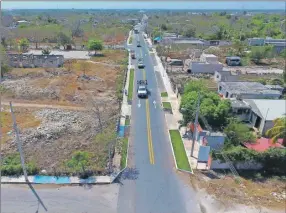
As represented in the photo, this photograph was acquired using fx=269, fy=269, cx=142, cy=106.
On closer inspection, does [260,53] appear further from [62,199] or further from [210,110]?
[62,199]

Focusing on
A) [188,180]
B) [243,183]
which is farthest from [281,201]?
[188,180]

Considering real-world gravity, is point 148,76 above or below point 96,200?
above

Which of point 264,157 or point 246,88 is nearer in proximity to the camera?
point 264,157

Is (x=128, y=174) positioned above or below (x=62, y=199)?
above

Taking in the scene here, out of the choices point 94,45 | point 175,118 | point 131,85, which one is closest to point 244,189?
point 175,118

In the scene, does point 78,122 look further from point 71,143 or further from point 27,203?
point 27,203

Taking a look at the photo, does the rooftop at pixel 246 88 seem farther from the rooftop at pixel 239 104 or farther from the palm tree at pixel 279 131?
the palm tree at pixel 279 131

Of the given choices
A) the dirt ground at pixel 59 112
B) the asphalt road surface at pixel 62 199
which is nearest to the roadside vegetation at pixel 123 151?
the dirt ground at pixel 59 112
